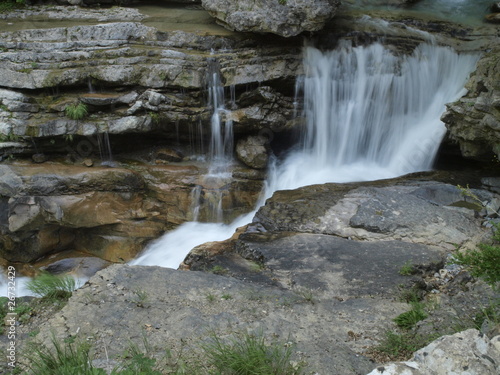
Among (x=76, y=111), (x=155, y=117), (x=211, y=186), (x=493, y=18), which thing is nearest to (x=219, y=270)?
(x=211, y=186)

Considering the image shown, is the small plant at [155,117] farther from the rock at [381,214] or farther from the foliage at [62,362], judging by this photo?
the foliage at [62,362]

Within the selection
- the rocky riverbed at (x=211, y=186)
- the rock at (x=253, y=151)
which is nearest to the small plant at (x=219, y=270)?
the rocky riverbed at (x=211, y=186)

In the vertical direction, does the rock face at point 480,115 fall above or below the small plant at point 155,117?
above

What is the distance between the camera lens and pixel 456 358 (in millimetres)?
2547

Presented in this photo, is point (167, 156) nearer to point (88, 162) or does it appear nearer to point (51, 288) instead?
point (88, 162)

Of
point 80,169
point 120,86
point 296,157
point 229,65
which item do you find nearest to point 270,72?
point 229,65

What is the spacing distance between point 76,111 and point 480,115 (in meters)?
7.84

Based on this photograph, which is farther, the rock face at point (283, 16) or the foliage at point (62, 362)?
the rock face at point (283, 16)

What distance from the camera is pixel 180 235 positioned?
899 centimetres

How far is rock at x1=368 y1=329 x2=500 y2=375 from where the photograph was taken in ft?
8.15

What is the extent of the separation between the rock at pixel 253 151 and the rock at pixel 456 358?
7.31 meters

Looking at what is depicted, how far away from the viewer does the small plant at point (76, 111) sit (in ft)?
30.0

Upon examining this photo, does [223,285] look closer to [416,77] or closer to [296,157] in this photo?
[296,157]

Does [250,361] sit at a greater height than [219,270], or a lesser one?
greater
